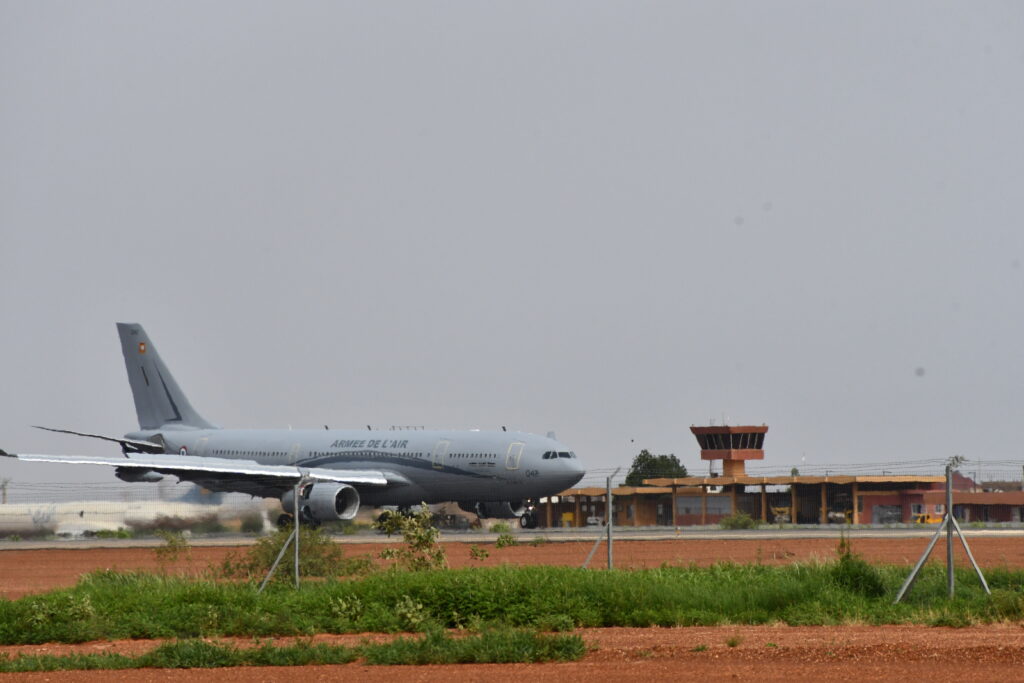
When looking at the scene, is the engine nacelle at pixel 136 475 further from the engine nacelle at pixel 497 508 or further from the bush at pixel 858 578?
the bush at pixel 858 578

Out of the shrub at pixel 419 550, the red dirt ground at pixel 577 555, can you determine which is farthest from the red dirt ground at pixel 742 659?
the red dirt ground at pixel 577 555

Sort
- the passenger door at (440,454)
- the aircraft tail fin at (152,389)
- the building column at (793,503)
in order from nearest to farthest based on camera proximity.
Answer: the passenger door at (440,454), the aircraft tail fin at (152,389), the building column at (793,503)

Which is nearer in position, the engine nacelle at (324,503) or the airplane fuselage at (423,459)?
the engine nacelle at (324,503)

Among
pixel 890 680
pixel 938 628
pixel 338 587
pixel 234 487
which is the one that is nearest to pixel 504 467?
pixel 234 487

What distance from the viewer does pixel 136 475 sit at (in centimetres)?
5494

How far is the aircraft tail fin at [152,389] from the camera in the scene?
2494 inches

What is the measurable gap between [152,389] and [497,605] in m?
47.4

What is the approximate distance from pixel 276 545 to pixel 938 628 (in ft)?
47.3

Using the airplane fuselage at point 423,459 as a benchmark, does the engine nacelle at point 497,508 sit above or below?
below

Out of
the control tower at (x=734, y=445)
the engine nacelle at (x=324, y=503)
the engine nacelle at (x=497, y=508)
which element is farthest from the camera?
the control tower at (x=734, y=445)

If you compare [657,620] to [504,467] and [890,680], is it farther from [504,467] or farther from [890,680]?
[504,467]

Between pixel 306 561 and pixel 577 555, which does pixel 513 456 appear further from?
pixel 306 561

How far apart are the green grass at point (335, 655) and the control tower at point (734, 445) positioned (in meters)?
84.6

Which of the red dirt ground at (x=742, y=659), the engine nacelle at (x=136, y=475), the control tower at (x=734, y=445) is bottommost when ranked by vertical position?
the red dirt ground at (x=742, y=659)
